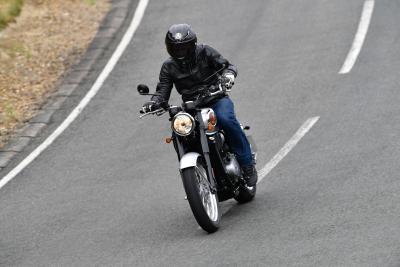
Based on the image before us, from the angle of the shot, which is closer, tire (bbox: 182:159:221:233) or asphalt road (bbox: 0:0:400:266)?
asphalt road (bbox: 0:0:400:266)

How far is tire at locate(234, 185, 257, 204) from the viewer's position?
419 inches

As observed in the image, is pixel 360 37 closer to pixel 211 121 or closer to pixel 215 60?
pixel 215 60

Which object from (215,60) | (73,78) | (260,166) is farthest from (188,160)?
(73,78)

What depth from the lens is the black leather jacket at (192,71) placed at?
405 inches

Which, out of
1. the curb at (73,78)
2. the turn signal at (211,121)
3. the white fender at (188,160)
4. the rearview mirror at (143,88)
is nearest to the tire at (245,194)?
the turn signal at (211,121)

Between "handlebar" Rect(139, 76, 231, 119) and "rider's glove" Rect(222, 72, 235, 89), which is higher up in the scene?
"rider's glove" Rect(222, 72, 235, 89)

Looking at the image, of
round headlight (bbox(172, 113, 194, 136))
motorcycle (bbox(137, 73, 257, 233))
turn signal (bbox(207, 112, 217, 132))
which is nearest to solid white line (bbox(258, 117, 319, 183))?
motorcycle (bbox(137, 73, 257, 233))

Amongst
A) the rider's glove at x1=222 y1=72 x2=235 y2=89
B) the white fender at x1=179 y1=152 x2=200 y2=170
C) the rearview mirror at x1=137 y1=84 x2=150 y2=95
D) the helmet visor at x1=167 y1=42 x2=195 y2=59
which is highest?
the helmet visor at x1=167 y1=42 x2=195 y2=59

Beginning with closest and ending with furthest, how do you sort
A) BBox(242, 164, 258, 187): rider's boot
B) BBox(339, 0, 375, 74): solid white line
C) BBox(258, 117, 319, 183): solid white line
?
BBox(242, 164, 258, 187): rider's boot → BBox(258, 117, 319, 183): solid white line → BBox(339, 0, 375, 74): solid white line

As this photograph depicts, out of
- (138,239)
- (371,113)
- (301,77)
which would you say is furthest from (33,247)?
(301,77)

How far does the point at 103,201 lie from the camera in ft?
38.4

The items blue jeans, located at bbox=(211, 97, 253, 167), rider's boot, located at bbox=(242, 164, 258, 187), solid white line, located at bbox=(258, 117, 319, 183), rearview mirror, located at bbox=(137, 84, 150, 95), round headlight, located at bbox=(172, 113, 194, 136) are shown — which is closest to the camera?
round headlight, located at bbox=(172, 113, 194, 136)

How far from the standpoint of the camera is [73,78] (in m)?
17.2

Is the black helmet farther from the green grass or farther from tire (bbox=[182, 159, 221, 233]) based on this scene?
the green grass
